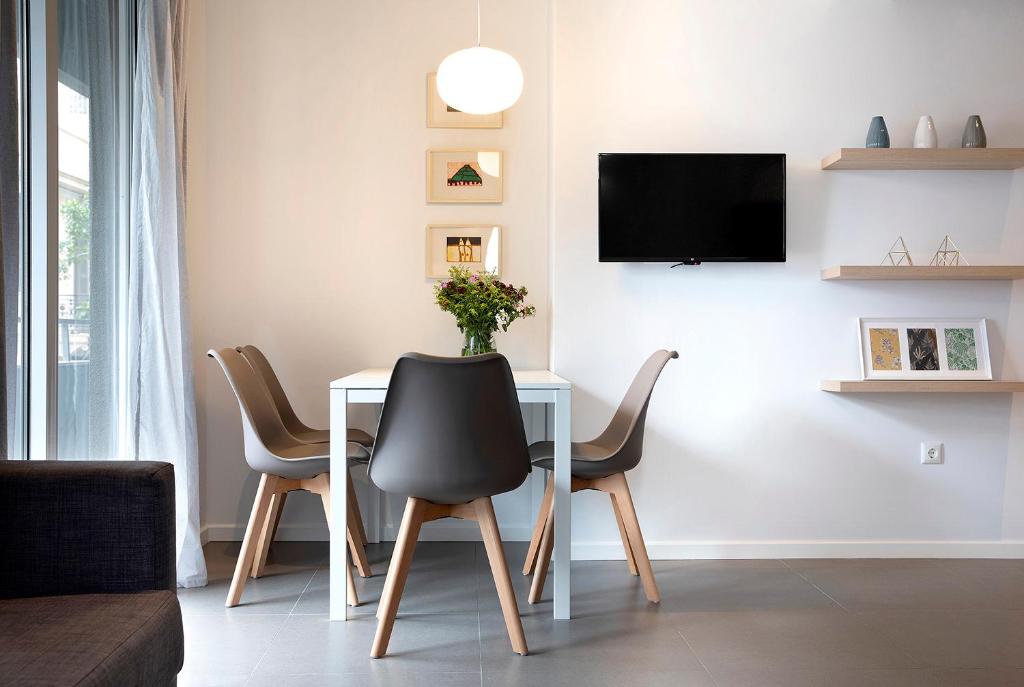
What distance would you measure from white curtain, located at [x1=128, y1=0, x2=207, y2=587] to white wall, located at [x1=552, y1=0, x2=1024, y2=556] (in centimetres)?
153

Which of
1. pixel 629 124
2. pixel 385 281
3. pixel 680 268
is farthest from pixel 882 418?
pixel 385 281

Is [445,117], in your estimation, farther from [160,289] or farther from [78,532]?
[78,532]

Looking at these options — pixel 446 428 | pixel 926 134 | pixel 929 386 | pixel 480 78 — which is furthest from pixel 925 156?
pixel 446 428

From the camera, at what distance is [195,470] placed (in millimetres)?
3141

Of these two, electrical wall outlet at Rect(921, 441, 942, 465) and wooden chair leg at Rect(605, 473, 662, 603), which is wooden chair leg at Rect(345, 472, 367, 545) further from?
electrical wall outlet at Rect(921, 441, 942, 465)

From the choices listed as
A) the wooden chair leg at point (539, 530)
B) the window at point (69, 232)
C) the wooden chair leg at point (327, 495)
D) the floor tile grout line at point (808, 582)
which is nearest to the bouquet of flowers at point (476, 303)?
the wooden chair leg at point (539, 530)

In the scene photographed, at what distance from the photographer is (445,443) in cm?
241

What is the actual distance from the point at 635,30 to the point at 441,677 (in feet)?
8.91

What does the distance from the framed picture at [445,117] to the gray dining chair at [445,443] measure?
1.63 metres

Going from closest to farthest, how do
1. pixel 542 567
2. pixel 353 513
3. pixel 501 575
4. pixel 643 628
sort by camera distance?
pixel 501 575, pixel 643 628, pixel 542 567, pixel 353 513

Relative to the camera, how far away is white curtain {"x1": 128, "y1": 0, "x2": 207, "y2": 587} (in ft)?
9.55

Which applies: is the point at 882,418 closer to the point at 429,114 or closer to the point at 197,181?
the point at 429,114

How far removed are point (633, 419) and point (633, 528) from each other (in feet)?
1.29

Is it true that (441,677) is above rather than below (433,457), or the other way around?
below
